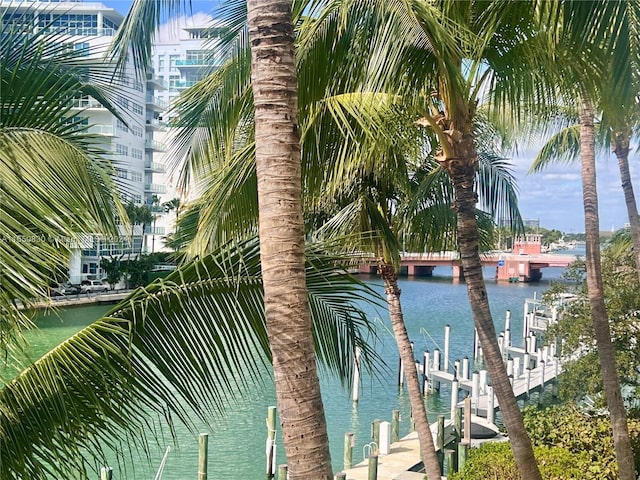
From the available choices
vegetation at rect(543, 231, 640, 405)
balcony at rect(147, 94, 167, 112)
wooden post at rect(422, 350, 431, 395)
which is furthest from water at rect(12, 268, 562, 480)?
balcony at rect(147, 94, 167, 112)

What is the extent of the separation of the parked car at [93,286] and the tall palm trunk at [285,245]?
38.8 m

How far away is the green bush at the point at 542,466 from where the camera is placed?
9.23 meters

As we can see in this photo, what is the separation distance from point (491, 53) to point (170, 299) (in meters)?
4.01

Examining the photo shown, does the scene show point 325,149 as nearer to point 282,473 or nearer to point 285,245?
point 285,245

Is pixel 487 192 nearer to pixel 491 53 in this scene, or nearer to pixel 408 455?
pixel 491 53

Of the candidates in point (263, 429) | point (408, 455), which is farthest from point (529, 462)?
point (263, 429)

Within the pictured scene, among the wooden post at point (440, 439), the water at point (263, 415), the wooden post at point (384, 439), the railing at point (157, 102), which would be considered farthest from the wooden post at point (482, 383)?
the railing at point (157, 102)

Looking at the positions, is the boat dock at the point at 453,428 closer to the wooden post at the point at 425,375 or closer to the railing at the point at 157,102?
the wooden post at the point at 425,375

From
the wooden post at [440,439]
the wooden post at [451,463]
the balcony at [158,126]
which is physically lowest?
the wooden post at [440,439]

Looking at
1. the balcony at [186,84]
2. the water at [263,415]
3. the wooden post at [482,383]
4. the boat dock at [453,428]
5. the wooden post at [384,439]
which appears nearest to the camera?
the balcony at [186,84]

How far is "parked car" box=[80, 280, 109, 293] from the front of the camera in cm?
4022

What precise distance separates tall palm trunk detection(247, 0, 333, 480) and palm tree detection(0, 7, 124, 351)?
2.39ft

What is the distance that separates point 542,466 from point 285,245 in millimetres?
7976

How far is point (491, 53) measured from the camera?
20.2 feet
